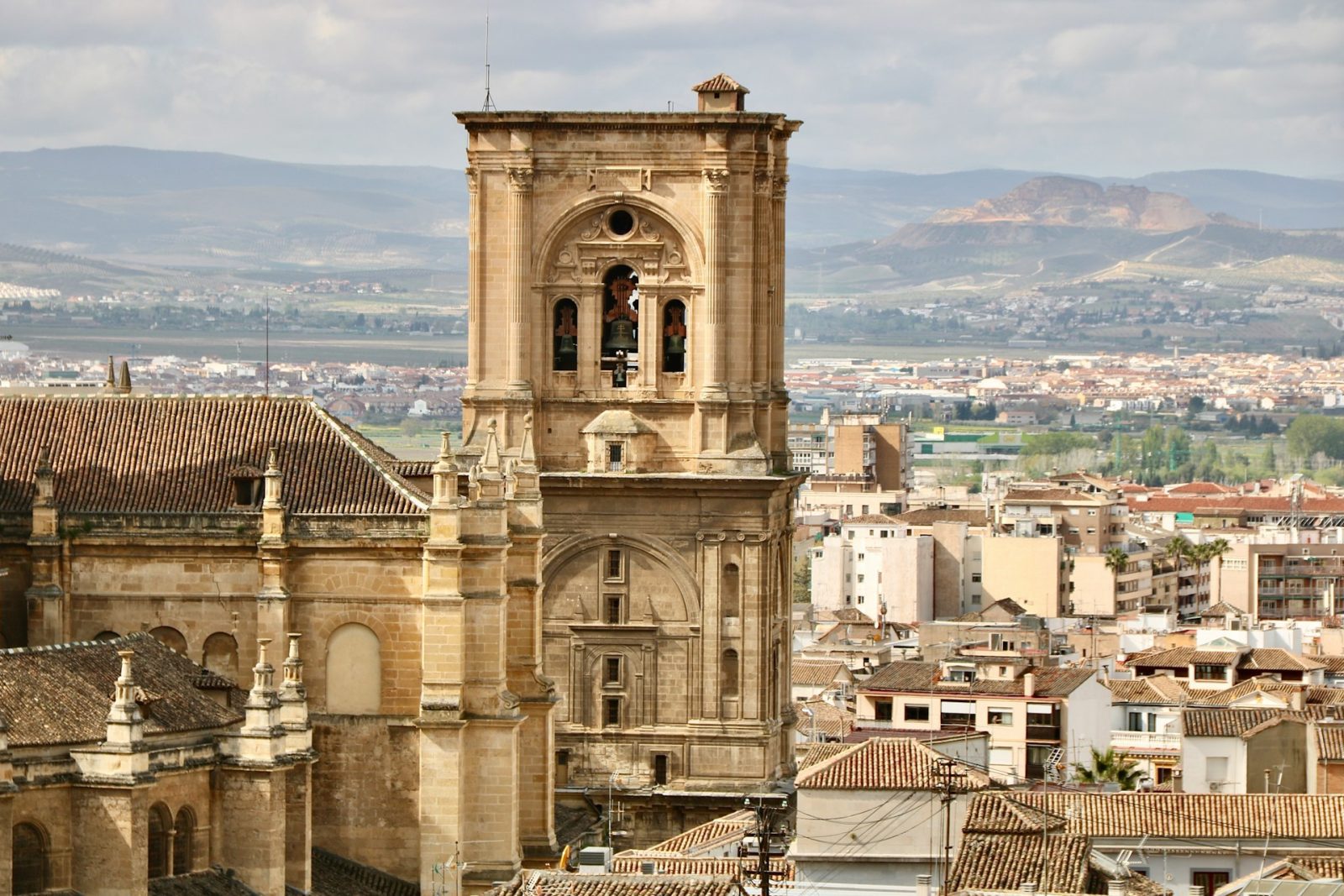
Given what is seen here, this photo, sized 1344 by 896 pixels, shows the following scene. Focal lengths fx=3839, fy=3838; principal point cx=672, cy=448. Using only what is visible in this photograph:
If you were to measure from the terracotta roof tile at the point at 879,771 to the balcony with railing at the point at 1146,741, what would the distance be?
31.1 metres

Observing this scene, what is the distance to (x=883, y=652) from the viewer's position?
124 metres

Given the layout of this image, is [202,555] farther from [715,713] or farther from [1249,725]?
[1249,725]

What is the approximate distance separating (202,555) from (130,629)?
1780 millimetres

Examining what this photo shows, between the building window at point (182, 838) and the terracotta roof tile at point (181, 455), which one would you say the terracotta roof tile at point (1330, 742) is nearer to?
the terracotta roof tile at point (181, 455)

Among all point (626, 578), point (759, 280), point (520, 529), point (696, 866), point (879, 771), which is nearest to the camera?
point (879, 771)

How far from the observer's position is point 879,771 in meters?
57.4

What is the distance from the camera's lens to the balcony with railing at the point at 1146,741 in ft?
295

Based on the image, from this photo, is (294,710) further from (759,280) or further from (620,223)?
(759,280)

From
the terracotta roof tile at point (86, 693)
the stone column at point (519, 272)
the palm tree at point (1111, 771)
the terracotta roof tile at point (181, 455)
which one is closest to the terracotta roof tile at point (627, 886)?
the terracotta roof tile at point (86, 693)

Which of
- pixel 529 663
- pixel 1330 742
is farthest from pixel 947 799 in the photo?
pixel 1330 742

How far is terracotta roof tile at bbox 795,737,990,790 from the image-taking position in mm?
56688

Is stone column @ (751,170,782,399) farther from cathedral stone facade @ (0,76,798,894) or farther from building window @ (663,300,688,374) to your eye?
building window @ (663,300,688,374)

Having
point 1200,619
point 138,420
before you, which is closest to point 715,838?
point 138,420

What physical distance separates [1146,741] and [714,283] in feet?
68.7
